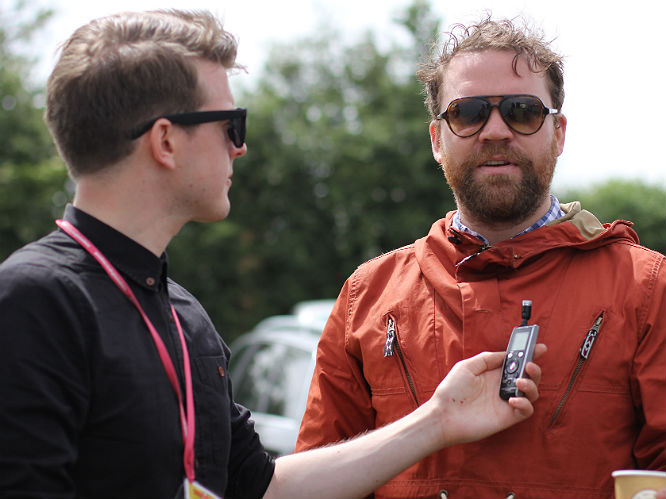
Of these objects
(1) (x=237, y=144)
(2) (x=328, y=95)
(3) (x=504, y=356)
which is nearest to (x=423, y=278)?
(3) (x=504, y=356)

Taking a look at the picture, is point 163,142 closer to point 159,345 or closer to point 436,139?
point 159,345

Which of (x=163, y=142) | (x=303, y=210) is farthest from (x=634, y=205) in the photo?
(x=163, y=142)

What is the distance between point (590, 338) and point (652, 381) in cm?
→ 23

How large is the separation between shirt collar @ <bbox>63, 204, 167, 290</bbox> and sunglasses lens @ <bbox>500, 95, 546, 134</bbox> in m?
1.43

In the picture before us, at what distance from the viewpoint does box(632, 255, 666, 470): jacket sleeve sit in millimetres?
2533

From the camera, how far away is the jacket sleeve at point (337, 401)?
9.93 feet

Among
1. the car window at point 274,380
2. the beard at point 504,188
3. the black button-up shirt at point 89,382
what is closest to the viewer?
the black button-up shirt at point 89,382

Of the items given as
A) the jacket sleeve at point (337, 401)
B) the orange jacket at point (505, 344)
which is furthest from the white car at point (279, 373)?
the orange jacket at point (505, 344)

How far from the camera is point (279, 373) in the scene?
6.99 meters

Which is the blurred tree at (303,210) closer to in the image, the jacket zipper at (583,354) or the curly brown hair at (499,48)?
the curly brown hair at (499,48)

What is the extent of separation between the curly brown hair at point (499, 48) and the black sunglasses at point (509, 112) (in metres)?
0.14

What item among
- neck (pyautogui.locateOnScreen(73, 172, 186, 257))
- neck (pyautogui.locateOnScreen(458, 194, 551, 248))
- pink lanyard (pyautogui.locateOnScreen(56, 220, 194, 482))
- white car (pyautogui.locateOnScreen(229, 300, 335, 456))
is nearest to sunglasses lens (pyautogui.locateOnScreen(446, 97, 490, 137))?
neck (pyautogui.locateOnScreen(458, 194, 551, 248))

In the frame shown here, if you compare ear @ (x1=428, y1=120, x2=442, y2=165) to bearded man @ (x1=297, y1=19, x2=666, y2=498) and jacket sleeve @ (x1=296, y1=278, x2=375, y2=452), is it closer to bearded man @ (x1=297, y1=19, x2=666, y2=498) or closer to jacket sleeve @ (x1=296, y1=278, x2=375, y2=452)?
bearded man @ (x1=297, y1=19, x2=666, y2=498)

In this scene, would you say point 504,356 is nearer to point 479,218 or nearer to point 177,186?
point 479,218
